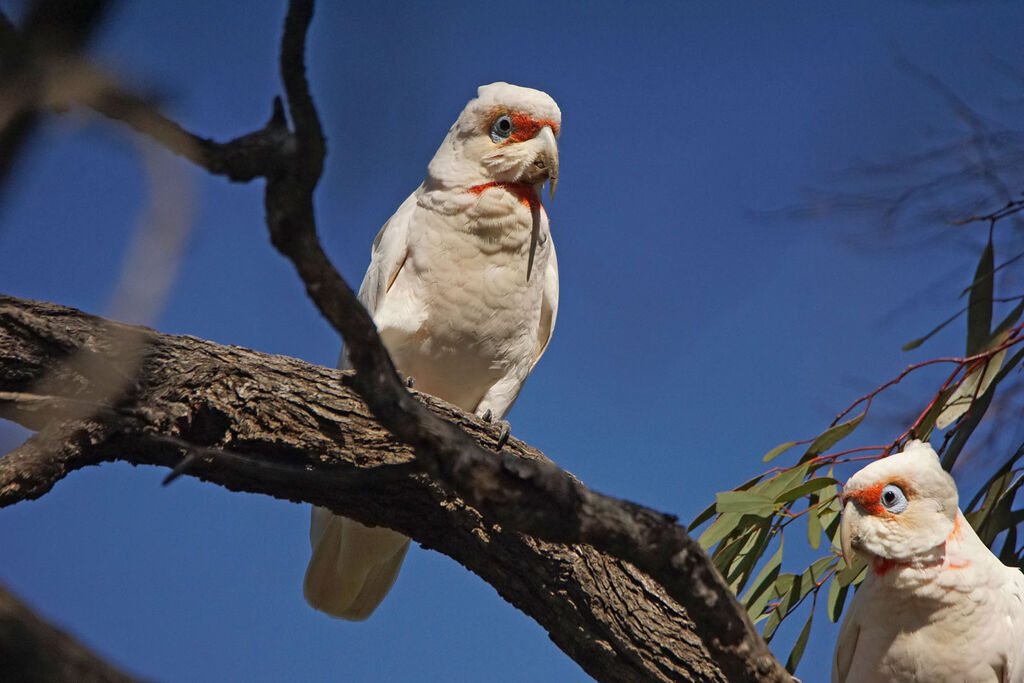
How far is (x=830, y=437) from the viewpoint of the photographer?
98.6 inches

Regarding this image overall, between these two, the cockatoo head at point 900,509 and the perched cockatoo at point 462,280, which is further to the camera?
the perched cockatoo at point 462,280

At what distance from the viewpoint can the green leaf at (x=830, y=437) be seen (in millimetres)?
2500

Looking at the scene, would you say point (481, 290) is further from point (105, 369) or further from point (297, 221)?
point (297, 221)

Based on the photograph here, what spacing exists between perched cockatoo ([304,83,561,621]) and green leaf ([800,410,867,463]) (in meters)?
0.83

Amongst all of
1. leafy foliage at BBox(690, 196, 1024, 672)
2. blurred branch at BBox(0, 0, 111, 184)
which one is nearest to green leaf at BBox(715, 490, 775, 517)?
leafy foliage at BBox(690, 196, 1024, 672)

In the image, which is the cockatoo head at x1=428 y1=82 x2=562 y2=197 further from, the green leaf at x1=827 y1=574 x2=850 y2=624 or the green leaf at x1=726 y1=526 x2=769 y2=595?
the green leaf at x1=827 y1=574 x2=850 y2=624

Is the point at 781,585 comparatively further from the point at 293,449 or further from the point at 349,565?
the point at 293,449

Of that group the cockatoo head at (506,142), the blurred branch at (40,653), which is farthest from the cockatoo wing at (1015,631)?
the blurred branch at (40,653)

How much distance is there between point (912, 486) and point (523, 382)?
3.51ft

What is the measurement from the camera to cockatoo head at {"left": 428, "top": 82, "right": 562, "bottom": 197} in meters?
2.51

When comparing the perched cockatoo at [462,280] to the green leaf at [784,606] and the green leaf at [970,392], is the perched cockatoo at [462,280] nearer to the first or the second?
the green leaf at [784,606]

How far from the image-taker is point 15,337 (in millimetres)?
1910

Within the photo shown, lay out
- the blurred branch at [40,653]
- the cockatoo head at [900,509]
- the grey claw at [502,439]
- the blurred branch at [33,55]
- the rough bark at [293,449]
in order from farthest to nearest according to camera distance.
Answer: the cockatoo head at [900,509]
the grey claw at [502,439]
the rough bark at [293,449]
the blurred branch at [40,653]
the blurred branch at [33,55]

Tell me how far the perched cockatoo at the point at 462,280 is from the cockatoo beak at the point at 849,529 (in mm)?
948
